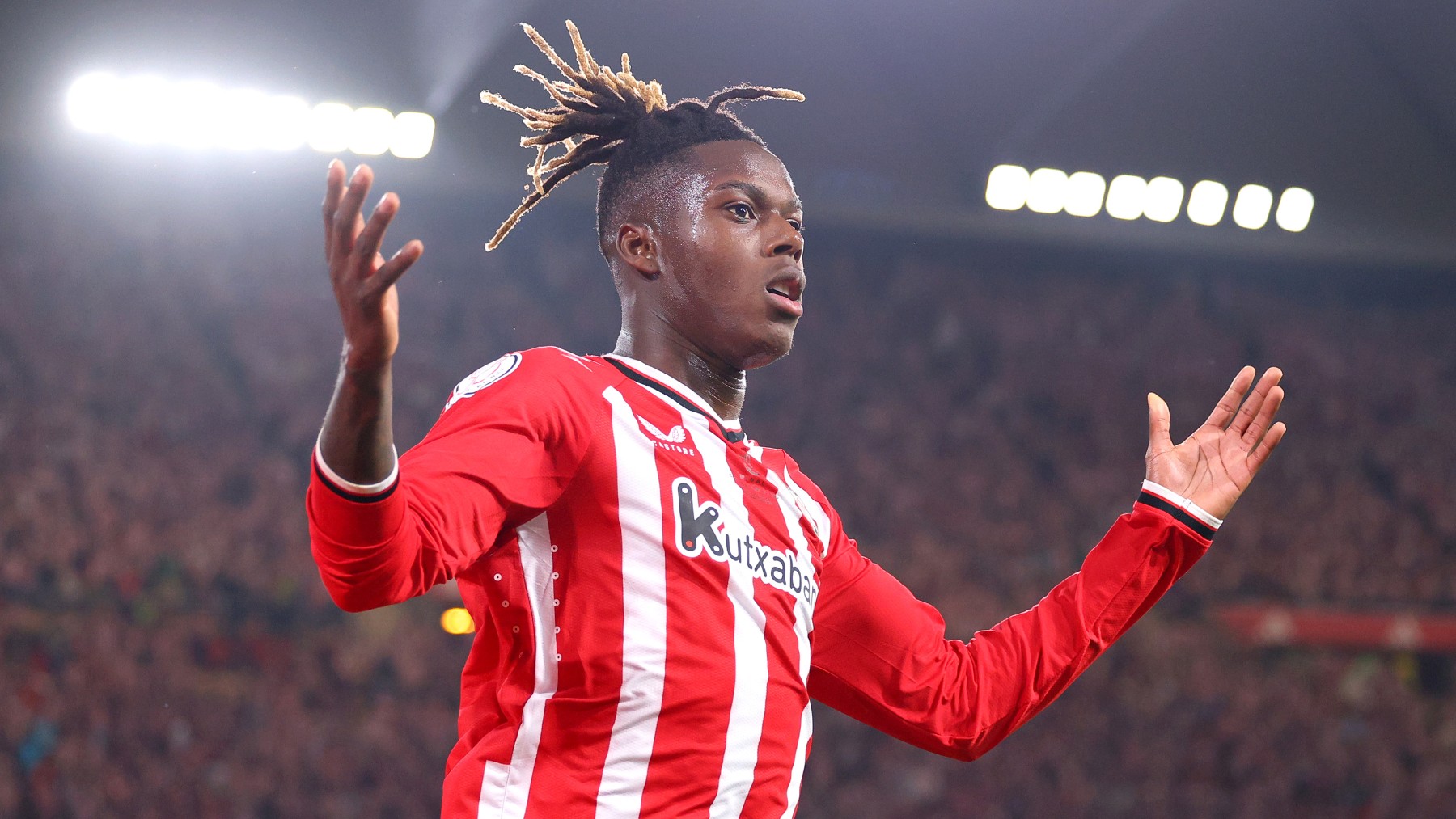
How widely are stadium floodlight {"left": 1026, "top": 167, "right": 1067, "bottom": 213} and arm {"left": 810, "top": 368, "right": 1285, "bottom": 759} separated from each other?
269 inches

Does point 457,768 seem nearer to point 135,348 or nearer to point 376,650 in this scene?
point 376,650

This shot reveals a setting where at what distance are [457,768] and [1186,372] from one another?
9.71 metres

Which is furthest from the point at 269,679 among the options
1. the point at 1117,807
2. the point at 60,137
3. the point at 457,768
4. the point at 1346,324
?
the point at 1346,324

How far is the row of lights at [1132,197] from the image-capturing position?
882 centimetres

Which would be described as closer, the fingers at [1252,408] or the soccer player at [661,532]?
the soccer player at [661,532]

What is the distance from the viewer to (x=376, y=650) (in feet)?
25.8

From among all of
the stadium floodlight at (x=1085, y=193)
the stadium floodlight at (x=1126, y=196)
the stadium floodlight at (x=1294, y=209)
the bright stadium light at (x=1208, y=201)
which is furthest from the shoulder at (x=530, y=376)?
the stadium floodlight at (x=1294, y=209)

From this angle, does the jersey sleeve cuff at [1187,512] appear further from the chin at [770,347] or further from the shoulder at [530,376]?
the shoulder at [530,376]

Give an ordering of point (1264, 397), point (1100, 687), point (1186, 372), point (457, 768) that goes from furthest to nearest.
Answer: point (1186, 372) → point (1100, 687) → point (1264, 397) → point (457, 768)

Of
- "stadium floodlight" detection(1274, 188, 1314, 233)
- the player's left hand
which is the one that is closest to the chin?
the player's left hand

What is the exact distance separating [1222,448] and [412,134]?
653 centimetres

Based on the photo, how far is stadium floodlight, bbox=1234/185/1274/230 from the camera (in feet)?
29.3

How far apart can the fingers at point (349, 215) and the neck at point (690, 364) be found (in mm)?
836

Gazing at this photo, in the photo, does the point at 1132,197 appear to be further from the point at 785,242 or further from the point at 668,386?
the point at 668,386
